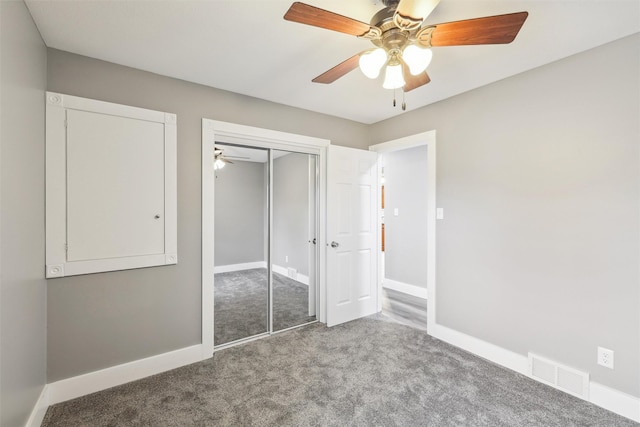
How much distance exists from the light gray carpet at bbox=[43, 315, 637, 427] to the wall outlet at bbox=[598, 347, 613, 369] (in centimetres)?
29

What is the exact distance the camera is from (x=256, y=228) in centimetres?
310

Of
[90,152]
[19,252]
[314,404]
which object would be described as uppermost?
[90,152]

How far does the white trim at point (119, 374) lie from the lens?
199 cm

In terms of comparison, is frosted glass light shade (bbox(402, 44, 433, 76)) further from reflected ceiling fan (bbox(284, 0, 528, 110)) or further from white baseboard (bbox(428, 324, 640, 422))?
white baseboard (bbox(428, 324, 640, 422))

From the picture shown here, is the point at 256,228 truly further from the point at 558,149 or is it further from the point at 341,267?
the point at 558,149

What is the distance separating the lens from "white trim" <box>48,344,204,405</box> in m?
1.99

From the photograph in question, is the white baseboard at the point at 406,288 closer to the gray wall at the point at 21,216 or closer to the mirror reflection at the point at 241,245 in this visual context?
the mirror reflection at the point at 241,245

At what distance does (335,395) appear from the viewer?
2.04m

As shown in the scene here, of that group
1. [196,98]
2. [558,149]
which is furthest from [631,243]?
[196,98]

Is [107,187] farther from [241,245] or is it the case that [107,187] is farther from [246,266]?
[246,266]

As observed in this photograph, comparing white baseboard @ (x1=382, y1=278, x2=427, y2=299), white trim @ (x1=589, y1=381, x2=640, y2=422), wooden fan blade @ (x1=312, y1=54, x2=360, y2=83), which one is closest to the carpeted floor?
white baseboard @ (x1=382, y1=278, x2=427, y2=299)

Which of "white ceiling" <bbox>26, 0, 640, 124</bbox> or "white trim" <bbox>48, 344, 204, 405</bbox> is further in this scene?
"white trim" <bbox>48, 344, 204, 405</bbox>

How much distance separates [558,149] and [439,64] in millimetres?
1109

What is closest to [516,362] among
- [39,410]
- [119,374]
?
[119,374]
